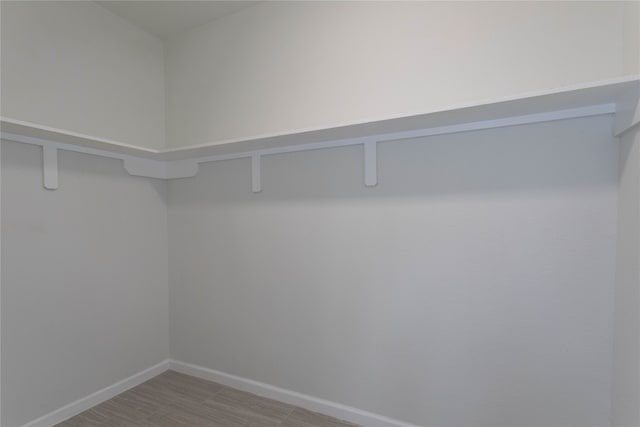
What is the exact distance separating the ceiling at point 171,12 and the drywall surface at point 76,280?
3.51ft

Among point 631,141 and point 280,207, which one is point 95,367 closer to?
point 280,207

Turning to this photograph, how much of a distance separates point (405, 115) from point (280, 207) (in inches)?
39.3

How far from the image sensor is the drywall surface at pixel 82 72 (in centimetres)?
165

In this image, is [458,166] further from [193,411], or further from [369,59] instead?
[193,411]

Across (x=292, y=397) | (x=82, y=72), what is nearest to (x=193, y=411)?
(x=292, y=397)

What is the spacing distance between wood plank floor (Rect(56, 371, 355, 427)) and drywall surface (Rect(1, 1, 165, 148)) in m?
1.81

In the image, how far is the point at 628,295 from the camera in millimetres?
1165

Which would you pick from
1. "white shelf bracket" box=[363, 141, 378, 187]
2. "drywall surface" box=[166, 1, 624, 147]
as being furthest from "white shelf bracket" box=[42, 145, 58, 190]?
"white shelf bracket" box=[363, 141, 378, 187]

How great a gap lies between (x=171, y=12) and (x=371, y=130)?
1741 mm

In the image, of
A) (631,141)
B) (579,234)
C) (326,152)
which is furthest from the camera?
(326,152)

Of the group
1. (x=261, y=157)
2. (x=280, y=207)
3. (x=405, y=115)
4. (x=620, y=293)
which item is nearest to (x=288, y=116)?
(x=261, y=157)

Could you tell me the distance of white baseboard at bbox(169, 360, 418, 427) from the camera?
5.65 ft

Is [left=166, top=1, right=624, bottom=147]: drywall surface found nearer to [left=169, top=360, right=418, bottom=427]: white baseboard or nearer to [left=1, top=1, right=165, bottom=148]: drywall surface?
[left=1, top=1, right=165, bottom=148]: drywall surface

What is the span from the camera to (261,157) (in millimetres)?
2047
